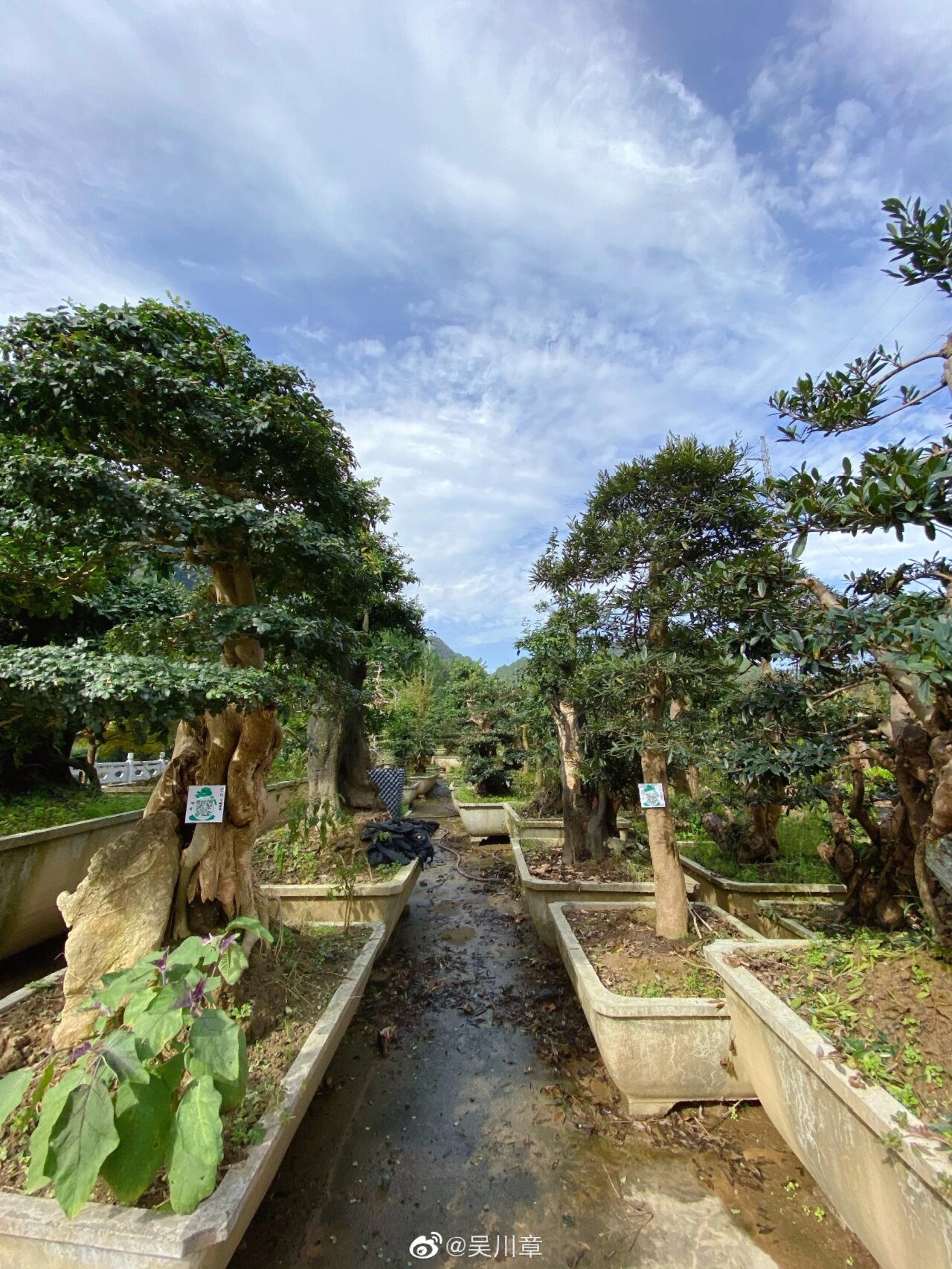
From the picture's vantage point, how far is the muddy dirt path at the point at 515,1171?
58.5 inches

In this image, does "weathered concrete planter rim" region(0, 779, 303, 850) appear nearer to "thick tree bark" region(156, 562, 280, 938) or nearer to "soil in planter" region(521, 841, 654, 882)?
"thick tree bark" region(156, 562, 280, 938)

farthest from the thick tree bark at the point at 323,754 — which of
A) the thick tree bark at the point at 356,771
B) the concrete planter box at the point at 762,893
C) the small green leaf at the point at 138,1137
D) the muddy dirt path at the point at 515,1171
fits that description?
the small green leaf at the point at 138,1137

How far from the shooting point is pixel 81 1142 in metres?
1.13

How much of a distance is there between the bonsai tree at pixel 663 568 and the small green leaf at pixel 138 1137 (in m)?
2.15

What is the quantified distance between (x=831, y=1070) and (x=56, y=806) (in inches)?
229

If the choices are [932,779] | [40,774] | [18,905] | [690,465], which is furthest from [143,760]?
[932,779]

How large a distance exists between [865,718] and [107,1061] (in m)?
2.79

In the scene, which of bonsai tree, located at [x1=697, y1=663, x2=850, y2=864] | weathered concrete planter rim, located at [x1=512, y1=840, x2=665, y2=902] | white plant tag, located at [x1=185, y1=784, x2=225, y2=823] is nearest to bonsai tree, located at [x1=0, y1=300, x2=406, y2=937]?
white plant tag, located at [x1=185, y1=784, x2=225, y2=823]

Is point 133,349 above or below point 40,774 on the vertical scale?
above

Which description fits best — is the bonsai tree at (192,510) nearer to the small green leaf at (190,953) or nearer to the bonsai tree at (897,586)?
the small green leaf at (190,953)

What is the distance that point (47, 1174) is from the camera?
113 cm

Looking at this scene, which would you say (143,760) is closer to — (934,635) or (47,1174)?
(47,1174)

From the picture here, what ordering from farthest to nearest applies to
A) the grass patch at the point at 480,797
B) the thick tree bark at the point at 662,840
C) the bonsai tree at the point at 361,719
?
the grass patch at the point at 480,797, the bonsai tree at the point at 361,719, the thick tree bark at the point at 662,840

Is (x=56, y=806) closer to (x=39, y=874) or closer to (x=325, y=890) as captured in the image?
(x=39, y=874)
